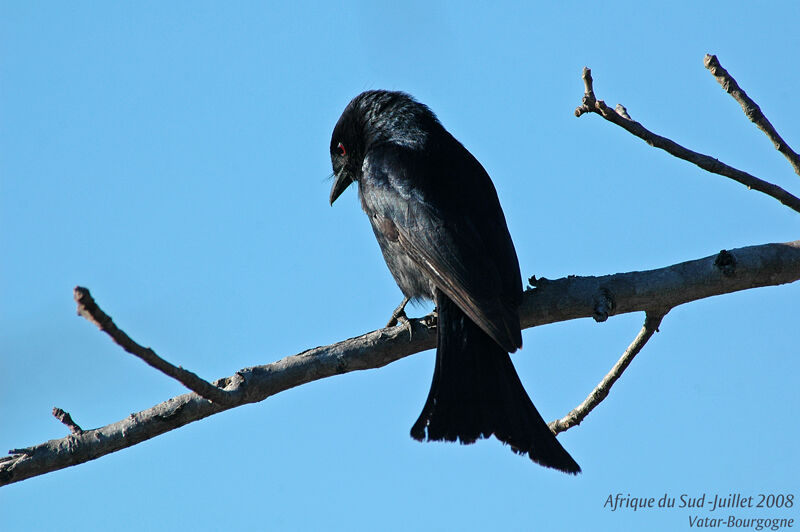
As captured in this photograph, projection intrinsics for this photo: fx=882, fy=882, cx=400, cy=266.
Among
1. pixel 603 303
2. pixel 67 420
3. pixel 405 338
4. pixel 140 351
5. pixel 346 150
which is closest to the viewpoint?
pixel 140 351

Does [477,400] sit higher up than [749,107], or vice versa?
[749,107]

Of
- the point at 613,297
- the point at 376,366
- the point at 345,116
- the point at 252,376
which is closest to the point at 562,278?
the point at 613,297

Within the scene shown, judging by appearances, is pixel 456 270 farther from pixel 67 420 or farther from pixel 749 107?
pixel 67 420

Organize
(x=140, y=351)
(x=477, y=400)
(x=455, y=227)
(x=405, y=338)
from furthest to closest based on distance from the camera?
(x=455, y=227), (x=477, y=400), (x=405, y=338), (x=140, y=351)

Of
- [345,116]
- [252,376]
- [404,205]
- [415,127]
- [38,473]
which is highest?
[345,116]

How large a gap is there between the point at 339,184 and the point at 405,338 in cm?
277

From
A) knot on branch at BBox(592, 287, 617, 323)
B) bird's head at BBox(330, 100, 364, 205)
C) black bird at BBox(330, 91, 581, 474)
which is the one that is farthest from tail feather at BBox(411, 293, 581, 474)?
bird's head at BBox(330, 100, 364, 205)

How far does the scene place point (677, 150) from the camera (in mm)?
4008

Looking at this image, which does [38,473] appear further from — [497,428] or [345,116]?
[345,116]

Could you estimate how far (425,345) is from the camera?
4363 millimetres

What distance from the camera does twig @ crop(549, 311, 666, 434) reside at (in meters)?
4.20

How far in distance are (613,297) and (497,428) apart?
84 cm

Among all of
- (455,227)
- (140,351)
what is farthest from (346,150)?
(140,351)

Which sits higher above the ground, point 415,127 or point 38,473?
point 415,127
